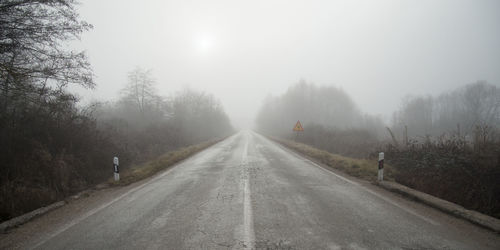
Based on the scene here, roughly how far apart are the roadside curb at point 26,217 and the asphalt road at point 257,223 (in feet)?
0.78

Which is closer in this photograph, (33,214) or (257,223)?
(257,223)

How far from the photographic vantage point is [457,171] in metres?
6.10

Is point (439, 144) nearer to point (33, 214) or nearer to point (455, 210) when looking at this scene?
point (455, 210)

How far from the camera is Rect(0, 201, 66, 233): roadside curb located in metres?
3.65

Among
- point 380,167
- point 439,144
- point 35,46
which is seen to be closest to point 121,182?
point 35,46

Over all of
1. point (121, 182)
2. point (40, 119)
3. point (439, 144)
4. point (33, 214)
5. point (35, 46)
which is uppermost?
point (35, 46)

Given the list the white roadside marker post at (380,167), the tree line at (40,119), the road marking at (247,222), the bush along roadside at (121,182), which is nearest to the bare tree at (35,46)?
the tree line at (40,119)

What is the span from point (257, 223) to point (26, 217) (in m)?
4.71

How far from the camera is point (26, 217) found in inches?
159

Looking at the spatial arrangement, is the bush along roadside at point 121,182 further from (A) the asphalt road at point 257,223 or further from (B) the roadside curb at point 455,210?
(B) the roadside curb at point 455,210

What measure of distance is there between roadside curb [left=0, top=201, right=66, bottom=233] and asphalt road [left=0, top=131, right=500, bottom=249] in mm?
239

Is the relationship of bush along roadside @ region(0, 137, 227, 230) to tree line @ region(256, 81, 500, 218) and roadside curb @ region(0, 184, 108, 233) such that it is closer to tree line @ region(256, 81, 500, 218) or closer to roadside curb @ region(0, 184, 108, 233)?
roadside curb @ region(0, 184, 108, 233)

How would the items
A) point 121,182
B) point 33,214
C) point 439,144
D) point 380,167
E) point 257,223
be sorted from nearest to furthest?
point 257,223, point 33,214, point 380,167, point 121,182, point 439,144

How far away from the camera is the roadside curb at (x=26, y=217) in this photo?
365 cm
